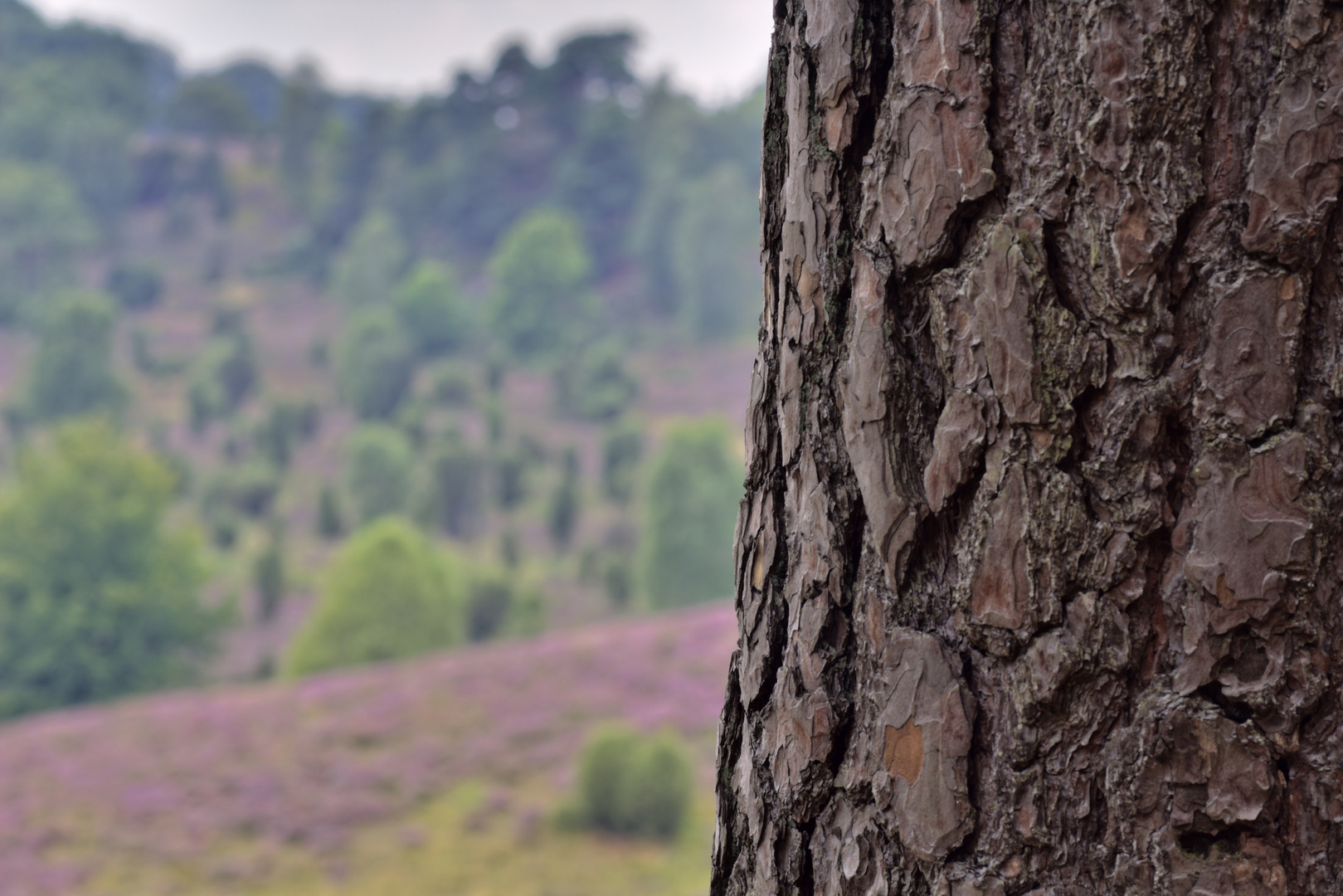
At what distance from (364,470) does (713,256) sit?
72.8 feet

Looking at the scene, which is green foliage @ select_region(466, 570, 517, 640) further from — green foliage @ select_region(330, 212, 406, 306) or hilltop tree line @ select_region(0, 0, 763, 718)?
green foliage @ select_region(330, 212, 406, 306)

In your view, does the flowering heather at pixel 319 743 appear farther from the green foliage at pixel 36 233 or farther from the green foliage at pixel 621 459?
the green foliage at pixel 36 233

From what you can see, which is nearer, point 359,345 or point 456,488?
point 456,488

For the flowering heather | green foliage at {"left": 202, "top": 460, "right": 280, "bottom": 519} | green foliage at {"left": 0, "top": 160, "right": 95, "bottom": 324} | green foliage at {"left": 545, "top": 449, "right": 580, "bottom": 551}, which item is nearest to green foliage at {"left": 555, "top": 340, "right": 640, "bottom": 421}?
green foliage at {"left": 545, "top": 449, "right": 580, "bottom": 551}

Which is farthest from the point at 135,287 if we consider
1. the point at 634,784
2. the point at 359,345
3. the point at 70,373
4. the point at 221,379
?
the point at 634,784

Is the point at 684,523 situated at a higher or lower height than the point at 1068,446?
lower

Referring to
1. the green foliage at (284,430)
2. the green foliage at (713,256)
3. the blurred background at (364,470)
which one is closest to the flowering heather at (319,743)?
the blurred background at (364,470)

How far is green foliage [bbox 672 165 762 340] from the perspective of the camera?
48000 millimetres

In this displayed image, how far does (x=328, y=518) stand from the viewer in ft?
97.0

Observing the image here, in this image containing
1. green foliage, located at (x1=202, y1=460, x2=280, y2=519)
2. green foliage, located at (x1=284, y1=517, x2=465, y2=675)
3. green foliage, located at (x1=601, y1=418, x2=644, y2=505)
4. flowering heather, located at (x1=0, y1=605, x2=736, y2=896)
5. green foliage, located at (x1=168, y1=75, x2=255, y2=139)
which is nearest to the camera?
flowering heather, located at (x1=0, y1=605, x2=736, y2=896)

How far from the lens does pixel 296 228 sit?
197 ft

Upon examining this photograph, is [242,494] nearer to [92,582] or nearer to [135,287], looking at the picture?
[92,582]

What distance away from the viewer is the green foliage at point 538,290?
1890 inches

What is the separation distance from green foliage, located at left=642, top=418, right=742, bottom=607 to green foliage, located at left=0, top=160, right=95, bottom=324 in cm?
4165
